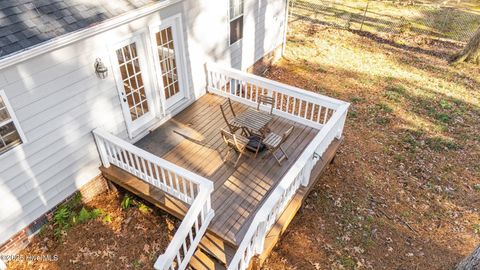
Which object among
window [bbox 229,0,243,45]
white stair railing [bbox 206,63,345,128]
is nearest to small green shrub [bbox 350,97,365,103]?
white stair railing [bbox 206,63,345,128]

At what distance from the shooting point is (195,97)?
347 inches

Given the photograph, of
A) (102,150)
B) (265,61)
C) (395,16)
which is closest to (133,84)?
(102,150)

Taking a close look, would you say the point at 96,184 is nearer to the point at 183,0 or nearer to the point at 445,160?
the point at 183,0

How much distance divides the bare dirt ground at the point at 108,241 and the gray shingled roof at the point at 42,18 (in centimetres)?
334

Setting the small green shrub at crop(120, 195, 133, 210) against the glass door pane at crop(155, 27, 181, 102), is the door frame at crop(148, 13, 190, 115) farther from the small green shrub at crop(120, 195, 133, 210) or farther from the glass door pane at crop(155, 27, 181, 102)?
the small green shrub at crop(120, 195, 133, 210)

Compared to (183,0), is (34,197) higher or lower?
lower

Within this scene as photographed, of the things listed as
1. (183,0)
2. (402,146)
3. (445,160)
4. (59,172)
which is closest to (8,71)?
(59,172)

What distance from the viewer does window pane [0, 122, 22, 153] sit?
198 inches

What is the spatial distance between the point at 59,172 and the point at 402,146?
8.40 metres

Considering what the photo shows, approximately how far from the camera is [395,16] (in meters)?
18.7

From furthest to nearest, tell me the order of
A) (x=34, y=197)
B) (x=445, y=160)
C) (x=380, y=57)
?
(x=380, y=57), (x=445, y=160), (x=34, y=197)

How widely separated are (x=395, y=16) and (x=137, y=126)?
57.1 feet

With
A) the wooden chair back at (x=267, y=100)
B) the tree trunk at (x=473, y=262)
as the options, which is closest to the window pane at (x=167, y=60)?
the wooden chair back at (x=267, y=100)

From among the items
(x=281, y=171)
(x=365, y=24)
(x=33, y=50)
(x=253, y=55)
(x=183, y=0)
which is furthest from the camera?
(x=365, y=24)
